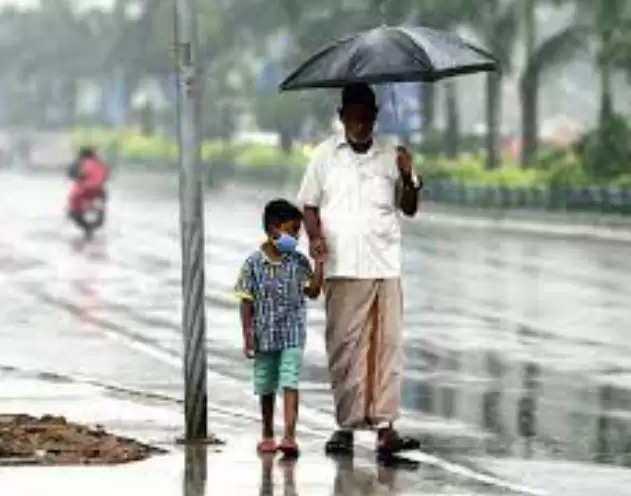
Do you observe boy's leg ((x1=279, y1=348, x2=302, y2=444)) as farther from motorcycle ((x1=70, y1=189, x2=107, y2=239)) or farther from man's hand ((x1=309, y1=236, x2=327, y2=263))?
motorcycle ((x1=70, y1=189, x2=107, y2=239))

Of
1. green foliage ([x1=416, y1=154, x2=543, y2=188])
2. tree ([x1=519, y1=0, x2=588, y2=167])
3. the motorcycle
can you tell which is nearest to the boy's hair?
the motorcycle

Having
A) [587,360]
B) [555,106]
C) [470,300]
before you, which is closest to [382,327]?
[587,360]

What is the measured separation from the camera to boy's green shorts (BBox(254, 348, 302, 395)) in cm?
1148

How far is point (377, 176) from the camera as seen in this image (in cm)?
1159

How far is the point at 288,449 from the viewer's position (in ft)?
37.4

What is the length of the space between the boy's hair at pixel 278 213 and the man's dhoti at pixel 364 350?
0.45 meters

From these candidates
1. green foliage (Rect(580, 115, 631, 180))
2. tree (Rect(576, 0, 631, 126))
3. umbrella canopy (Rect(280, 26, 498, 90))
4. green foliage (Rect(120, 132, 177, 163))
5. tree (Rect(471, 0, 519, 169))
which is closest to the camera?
umbrella canopy (Rect(280, 26, 498, 90))

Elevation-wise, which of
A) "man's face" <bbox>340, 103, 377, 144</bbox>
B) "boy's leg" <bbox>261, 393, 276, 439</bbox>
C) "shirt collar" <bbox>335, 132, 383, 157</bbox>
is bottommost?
"boy's leg" <bbox>261, 393, 276, 439</bbox>

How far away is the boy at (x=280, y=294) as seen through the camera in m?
11.4

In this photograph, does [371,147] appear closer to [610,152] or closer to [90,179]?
[90,179]

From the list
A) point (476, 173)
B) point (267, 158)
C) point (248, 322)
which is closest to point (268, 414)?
point (248, 322)

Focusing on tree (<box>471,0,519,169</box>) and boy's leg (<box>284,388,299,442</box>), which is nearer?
boy's leg (<box>284,388,299,442</box>)

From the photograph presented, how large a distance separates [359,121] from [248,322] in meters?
1.19

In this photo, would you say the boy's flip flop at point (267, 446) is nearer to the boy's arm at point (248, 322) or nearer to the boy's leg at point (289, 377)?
the boy's leg at point (289, 377)
